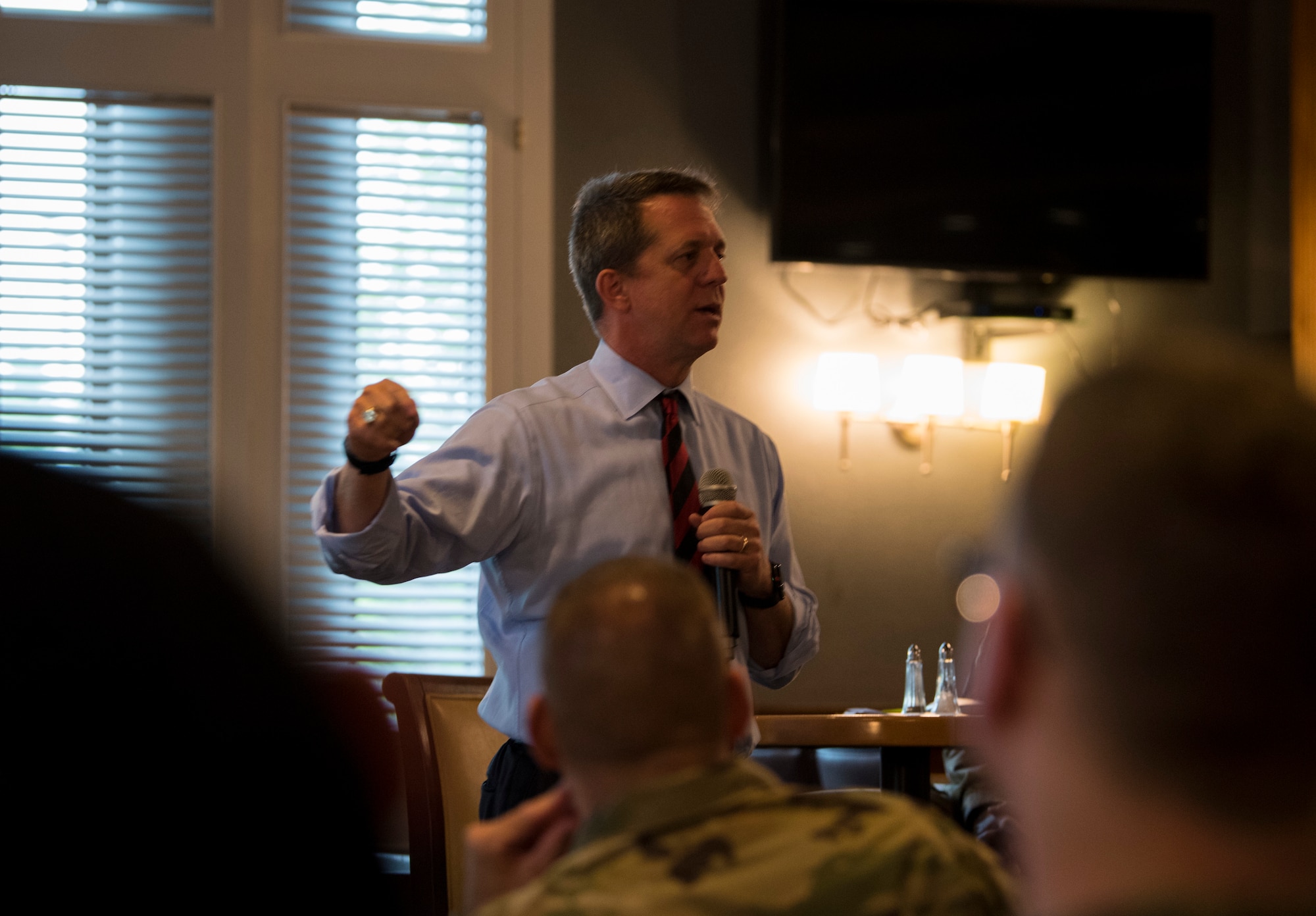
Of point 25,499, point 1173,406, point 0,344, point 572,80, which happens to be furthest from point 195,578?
point 572,80

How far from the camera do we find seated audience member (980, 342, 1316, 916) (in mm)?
479

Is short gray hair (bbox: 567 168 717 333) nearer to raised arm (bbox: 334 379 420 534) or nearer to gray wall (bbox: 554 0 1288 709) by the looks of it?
raised arm (bbox: 334 379 420 534)

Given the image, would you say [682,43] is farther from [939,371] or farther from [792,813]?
[792,813]

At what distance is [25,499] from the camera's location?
21cm

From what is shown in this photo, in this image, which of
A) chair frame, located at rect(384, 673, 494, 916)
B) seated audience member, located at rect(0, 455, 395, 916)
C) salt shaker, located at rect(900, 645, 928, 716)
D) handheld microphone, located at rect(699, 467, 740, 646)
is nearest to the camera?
seated audience member, located at rect(0, 455, 395, 916)

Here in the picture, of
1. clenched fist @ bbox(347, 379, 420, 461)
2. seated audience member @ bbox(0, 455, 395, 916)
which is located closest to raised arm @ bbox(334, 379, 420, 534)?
clenched fist @ bbox(347, 379, 420, 461)

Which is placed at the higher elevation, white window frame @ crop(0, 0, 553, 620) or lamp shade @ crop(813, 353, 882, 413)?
white window frame @ crop(0, 0, 553, 620)

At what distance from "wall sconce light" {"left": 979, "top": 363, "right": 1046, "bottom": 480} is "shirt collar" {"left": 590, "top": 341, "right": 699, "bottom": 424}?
254 cm

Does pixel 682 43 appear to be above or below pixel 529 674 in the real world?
above

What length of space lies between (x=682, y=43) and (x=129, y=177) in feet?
6.09

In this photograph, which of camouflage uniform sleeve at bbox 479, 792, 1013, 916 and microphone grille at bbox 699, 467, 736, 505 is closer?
camouflage uniform sleeve at bbox 479, 792, 1013, 916

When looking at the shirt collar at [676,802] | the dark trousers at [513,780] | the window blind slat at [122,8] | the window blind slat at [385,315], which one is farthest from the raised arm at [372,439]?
the window blind slat at [122,8]

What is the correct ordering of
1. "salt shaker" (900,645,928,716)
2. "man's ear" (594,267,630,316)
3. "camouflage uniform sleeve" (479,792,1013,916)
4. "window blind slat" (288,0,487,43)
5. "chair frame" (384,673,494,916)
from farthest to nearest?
"window blind slat" (288,0,487,43) < "salt shaker" (900,645,928,716) < "chair frame" (384,673,494,916) < "man's ear" (594,267,630,316) < "camouflage uniform sleeve" (479,792,1013,916)

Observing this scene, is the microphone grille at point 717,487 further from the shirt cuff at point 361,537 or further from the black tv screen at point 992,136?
the black tv screen at point 992,136
